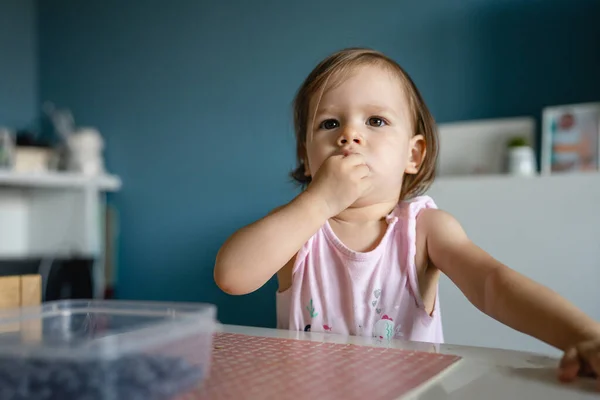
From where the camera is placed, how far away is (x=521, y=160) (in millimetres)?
1927

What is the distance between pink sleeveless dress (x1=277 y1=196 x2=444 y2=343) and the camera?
899mm

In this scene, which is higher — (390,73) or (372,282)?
(390,73)

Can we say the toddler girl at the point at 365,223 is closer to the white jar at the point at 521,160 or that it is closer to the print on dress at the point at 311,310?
the print on dress at the point at 311,310

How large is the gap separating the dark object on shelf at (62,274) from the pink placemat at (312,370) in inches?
84.2

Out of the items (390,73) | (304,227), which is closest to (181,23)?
(390,73)

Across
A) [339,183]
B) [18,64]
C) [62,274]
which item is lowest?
[62,274]

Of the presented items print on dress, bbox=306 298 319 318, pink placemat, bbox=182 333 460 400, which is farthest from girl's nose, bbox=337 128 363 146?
pink placemat, bbox=182 333 460 400

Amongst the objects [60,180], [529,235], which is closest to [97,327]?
[529,235]

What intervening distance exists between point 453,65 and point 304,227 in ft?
5.41

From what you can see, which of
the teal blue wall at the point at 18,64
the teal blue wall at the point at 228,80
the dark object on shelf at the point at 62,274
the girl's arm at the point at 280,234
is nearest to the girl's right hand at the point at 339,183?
the girl's arm at the point at 280,234

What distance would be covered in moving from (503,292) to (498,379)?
0.19 meters

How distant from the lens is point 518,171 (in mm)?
1923

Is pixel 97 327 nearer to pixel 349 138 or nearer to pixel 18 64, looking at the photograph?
pixel 349 138

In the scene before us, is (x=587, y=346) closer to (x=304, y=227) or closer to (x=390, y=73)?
(x=304, y=227)
